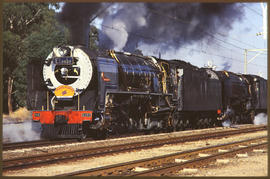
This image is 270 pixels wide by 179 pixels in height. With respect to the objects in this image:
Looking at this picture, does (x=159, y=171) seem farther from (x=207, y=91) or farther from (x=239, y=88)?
(x=239, y=88)

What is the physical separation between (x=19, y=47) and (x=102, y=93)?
2574 centimetres

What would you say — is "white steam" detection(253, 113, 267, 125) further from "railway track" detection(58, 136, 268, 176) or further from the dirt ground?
the dirt ground

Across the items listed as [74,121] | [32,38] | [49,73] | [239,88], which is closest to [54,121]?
[74,121]

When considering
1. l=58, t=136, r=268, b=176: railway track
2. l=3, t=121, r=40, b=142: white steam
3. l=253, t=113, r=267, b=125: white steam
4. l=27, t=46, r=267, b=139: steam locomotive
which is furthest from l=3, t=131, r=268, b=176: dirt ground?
l=253, t=113, r=267, b=125: white steam

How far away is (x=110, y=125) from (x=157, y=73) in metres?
4.41

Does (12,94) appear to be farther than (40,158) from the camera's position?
Yes

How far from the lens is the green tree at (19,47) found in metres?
34.7

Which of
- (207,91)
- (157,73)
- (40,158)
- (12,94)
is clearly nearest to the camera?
(40,158)

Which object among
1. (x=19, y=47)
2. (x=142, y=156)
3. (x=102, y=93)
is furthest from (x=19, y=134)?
(x=19, y=47)

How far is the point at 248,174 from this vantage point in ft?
27.9

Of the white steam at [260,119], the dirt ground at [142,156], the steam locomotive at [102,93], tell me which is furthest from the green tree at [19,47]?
the dirt ground at [142,156]

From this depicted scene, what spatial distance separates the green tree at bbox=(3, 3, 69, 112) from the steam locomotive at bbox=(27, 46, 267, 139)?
53.4 ft

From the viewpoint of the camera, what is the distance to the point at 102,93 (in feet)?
47.0

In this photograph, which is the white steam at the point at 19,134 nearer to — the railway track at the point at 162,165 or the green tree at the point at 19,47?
the railway track at the point at 162,165
